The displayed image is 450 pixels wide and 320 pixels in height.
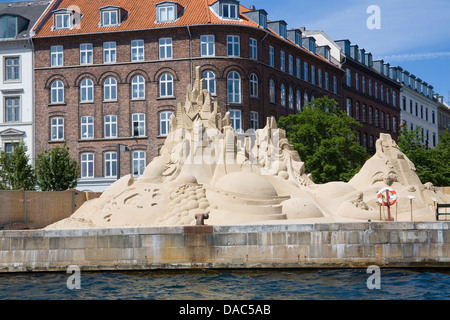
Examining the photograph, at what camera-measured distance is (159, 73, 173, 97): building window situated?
61.5m

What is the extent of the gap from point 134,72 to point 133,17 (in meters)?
5.02

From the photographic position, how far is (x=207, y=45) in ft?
199

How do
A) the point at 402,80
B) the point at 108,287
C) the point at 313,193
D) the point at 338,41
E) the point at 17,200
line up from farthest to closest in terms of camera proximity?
the point at 402,80
the point at 338,41
the point at 17,200
the point at 313,193
the point at 108,287

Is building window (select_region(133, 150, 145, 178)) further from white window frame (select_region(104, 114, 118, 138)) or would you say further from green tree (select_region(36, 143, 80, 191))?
green tree (select_region(36, 143, 80, 191))

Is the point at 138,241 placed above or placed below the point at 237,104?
below


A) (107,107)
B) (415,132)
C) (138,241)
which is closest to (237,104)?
(107,107)

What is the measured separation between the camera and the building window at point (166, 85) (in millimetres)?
61469

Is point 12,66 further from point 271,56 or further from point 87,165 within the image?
point 271,56

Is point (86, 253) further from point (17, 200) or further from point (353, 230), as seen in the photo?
point (17, 200)

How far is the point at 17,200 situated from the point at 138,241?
1373cm

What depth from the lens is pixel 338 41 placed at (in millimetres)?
83812

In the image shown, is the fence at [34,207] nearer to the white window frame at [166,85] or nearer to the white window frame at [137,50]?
the white window frame at [166,85]

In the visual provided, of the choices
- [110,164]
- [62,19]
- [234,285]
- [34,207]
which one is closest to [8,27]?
[62,19]

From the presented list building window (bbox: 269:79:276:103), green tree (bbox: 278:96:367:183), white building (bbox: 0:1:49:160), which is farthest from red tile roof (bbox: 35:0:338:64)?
green tree (bbox: 278:96:367:183)
